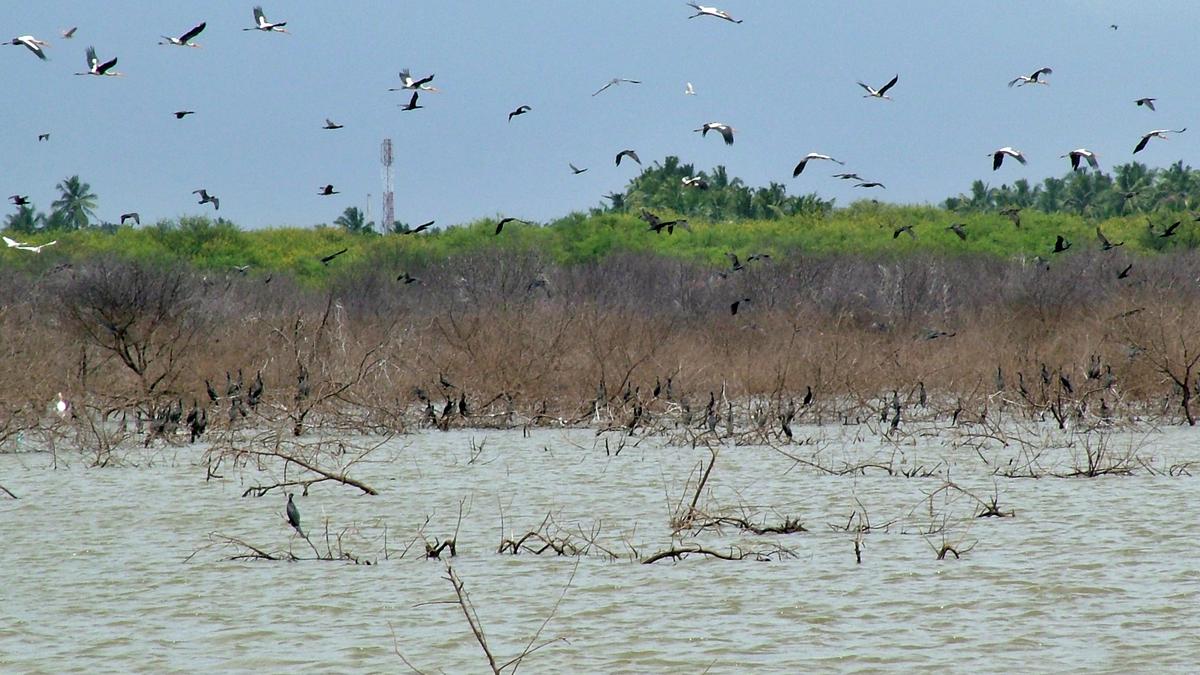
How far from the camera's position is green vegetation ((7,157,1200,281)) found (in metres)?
52.7

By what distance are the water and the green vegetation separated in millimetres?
30877

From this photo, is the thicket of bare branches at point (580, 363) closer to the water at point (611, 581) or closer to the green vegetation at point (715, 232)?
Result: the water at point (611, 581)

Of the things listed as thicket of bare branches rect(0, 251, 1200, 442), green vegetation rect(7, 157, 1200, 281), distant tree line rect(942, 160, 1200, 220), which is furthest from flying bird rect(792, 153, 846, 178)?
distant tree line rect(942, 160, 1200, 220)

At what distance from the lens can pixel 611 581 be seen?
966 cm

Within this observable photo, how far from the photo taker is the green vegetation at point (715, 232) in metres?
52.7

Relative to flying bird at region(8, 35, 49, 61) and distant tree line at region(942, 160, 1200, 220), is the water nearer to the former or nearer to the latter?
flying bird at region(8, 35, 49, 61)

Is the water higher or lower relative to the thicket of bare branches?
lower

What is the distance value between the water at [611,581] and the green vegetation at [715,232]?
30877mm

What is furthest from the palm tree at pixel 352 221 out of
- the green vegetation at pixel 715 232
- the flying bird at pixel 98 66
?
the flying bird at pixel 98 66

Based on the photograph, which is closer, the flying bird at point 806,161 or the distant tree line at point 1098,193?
the flying bird at point 806,161

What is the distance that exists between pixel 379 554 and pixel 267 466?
5913mm

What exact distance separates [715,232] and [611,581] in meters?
48.7

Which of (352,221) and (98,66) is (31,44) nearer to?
(98,66)

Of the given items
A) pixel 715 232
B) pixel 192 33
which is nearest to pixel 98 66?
pixel 192 33
